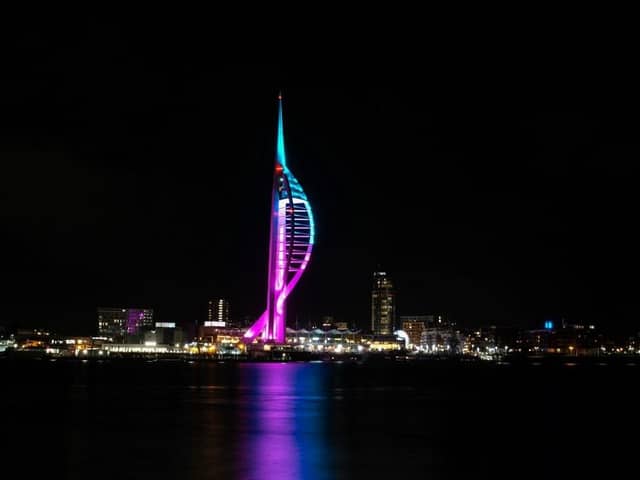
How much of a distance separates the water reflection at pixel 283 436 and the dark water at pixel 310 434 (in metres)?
0.05

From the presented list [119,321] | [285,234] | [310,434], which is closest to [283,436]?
[310,434]

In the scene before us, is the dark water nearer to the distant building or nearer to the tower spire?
the tower spire

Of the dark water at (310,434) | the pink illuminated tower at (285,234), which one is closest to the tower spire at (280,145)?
the pink illuminated tower at (285,234)

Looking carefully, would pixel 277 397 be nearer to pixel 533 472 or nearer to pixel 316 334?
pixel 533 472

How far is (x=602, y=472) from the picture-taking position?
21125 millimetres

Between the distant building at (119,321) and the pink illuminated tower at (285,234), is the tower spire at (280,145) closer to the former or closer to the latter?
the pink illuminated tower at (285,234)

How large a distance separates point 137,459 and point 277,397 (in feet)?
72.3

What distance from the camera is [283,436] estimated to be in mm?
26859

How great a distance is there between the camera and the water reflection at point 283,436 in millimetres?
20484

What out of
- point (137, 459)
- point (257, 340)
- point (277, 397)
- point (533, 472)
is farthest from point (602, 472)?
point (257, 340)

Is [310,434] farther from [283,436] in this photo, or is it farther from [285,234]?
[285,234]

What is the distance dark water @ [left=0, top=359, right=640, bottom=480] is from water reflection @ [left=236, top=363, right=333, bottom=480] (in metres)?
0.05

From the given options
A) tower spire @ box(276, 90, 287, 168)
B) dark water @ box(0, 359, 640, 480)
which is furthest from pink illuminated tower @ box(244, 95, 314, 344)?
dark water @ box(0, 359, 640, 480)

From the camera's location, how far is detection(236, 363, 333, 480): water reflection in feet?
67.2
